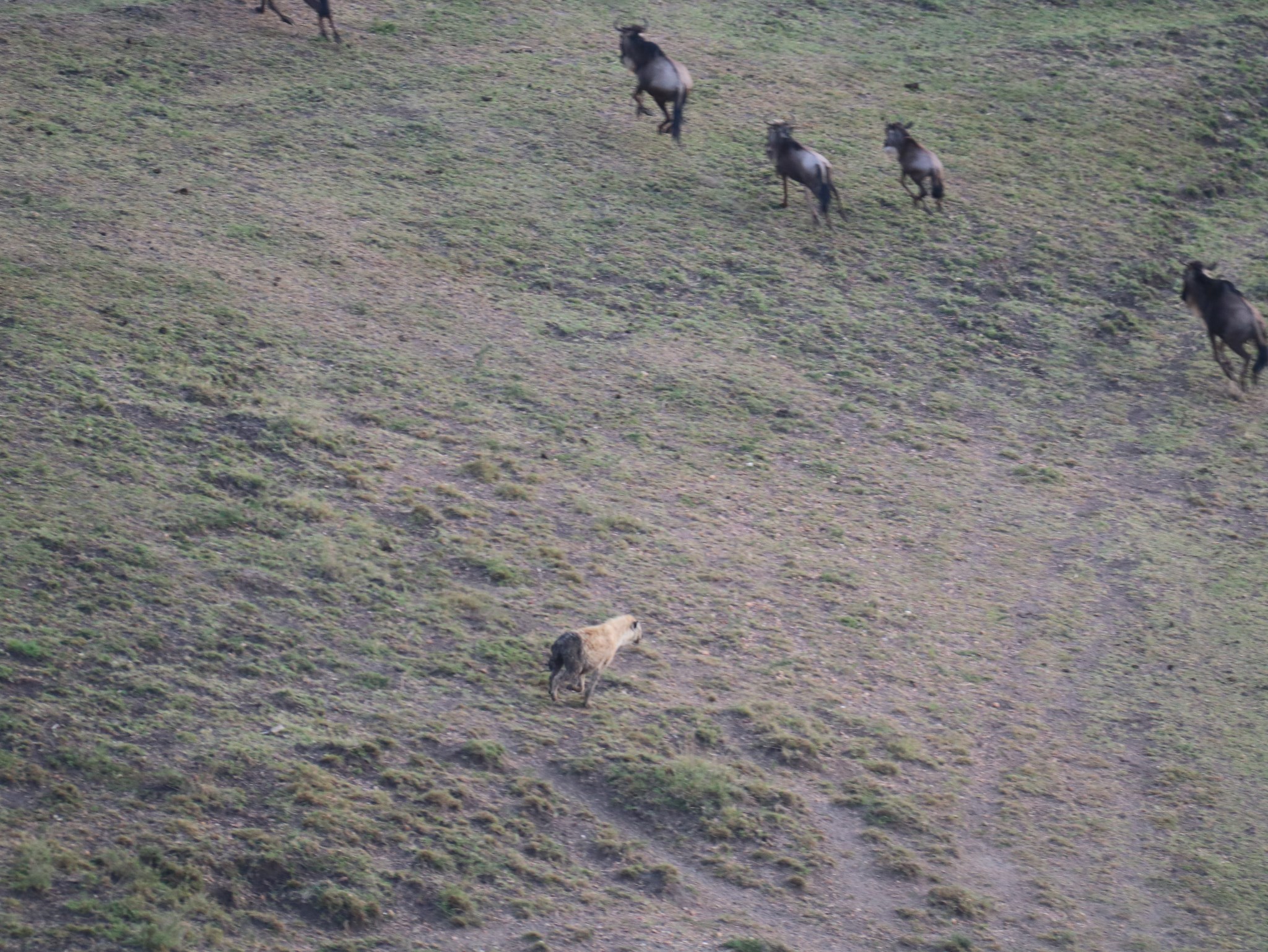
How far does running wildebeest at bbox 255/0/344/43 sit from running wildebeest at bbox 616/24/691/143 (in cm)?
459

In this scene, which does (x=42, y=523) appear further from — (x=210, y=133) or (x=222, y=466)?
(x=210, y=133)

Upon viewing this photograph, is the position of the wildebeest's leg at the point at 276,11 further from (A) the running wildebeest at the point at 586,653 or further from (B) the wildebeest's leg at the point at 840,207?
(A) the running wildebeest at the point at 586,653

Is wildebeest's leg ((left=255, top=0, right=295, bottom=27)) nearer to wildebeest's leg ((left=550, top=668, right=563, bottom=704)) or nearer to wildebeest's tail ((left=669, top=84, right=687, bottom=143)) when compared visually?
wildebeest's tail ((left=669, top=84, right=687, bottom=143))

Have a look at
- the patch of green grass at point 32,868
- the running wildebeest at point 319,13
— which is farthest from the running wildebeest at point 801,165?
the patch of green grass at point 32,868

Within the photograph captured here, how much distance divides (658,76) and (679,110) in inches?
22.3

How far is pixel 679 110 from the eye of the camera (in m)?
18.5

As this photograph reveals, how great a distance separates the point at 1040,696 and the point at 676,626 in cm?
304

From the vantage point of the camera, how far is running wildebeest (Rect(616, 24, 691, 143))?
726 inches

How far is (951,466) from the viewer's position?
1384 cm

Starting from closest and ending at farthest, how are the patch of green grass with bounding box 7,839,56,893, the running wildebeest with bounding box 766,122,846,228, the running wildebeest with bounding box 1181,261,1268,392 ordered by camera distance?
the patch of green grass with bounding box 7,839,56,893 → the running wildebeest with bounding box 1181,261,1268,392 → the running wildebeest with bounding box 766,122,846,228

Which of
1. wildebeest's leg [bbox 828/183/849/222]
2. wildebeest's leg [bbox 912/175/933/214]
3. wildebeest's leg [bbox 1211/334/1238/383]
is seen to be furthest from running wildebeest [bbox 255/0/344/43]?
wildebeest's leg [bbox 1211/334/1238/383]

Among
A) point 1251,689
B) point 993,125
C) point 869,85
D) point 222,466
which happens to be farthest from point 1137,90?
point 222,466

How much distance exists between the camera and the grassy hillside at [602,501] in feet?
27.4

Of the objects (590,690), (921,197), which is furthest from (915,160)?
(590,690)
